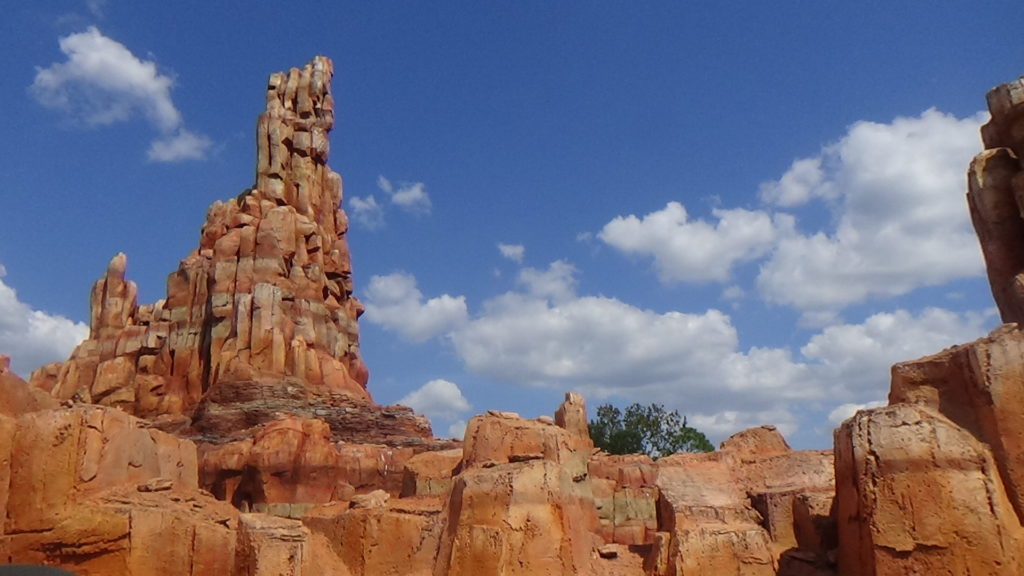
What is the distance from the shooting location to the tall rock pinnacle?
4919 centimetres

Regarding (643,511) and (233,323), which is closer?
(643,511)

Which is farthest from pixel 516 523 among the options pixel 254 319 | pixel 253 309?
pixel 253 309

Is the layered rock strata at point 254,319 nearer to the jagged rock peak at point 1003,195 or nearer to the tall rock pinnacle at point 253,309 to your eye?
the tall rock pinnacle at point 253,309

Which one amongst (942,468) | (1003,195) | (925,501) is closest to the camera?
(925,501)

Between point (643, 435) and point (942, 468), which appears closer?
point (942, 468)

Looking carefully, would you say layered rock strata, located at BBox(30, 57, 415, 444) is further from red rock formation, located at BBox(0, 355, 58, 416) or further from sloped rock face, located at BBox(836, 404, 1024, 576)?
sloped rock face, located at BBox(836, 404, 1024, 576)

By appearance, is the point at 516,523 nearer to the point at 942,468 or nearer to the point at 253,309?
the point at 942,468

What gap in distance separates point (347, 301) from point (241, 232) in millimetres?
10375

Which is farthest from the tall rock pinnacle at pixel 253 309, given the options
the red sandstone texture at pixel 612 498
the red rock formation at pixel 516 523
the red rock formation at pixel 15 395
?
the red rock formation at pixel 516 523

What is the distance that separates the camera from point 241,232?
54.0 meters

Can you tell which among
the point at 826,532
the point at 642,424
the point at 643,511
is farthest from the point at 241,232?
the point at 826,532

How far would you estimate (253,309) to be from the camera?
1953 inches

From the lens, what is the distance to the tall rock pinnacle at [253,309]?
1937 inches

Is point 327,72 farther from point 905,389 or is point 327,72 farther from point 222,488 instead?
point 905,389
